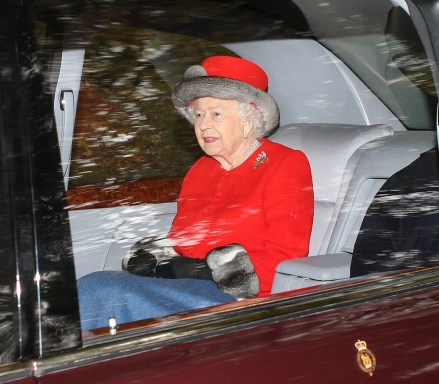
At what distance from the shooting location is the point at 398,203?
2.03 metres

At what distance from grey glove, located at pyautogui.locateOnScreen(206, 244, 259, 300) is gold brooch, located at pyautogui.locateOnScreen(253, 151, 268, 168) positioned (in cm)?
42

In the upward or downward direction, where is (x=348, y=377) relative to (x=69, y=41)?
downward

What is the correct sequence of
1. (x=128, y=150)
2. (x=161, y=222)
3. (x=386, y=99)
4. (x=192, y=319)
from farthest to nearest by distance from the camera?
(x=386, y=99) → (x=161, y=222) → (x=128, y=150) → (x=192, y=319)

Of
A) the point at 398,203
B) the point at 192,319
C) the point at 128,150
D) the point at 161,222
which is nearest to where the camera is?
the point at 192,319

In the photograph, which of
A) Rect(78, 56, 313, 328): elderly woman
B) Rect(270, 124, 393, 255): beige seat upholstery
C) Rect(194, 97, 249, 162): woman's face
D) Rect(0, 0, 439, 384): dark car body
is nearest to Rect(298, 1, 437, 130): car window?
Rect(270, 124, 393, 255): beige seat upholstery

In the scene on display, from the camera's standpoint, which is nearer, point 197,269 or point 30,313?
point 30,313

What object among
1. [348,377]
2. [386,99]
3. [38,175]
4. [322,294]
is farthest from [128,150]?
[386,99]

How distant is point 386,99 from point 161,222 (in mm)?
1019

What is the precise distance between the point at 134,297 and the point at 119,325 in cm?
20

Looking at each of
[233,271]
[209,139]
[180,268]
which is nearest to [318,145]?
[209,139]

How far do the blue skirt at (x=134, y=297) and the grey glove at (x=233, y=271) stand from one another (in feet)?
0.27

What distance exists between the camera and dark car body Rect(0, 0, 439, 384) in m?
1.36

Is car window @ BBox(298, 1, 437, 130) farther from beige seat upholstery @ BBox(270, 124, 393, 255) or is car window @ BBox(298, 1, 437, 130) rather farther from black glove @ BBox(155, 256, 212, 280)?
black glove @ BBox(155, 256, 212, 280)

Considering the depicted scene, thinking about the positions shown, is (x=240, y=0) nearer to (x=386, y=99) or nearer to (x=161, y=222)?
(x=161, y=222)
